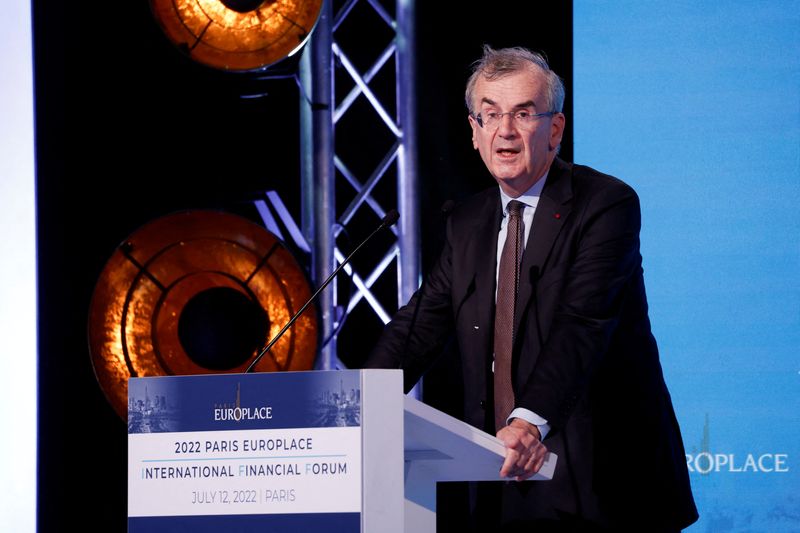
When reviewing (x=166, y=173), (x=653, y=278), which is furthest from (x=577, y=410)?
(x=166, y=173)

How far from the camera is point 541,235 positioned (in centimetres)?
278

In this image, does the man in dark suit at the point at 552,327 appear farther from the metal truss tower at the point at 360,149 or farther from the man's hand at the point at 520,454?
the metal truss tower at the point at 360,149

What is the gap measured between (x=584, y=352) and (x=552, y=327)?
0.43 ft

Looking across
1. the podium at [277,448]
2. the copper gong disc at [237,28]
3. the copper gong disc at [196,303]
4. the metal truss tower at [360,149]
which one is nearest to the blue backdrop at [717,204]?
the metal truss tower at [360,149]

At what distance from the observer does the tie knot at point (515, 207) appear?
9.37 feet

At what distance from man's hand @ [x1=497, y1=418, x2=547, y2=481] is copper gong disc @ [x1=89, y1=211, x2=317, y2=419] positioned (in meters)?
1.63

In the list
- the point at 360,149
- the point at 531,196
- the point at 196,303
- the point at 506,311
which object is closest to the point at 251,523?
the point at 506,311

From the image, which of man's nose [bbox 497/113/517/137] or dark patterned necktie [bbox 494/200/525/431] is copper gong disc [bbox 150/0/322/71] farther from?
dark patterned necktie [bbox 494/200/525/431]

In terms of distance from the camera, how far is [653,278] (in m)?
3.55

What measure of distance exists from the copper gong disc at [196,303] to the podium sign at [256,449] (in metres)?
1.80

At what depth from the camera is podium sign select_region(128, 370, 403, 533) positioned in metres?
1.73

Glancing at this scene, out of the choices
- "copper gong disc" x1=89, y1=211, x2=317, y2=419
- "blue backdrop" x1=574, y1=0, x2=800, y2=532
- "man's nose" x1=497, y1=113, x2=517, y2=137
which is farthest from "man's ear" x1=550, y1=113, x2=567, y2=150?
"copper gong disc" x1=89, y1=211, x2=317, y2=419

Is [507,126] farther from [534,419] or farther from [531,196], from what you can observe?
[534,419]

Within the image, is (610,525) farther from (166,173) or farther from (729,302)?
(166,173)
